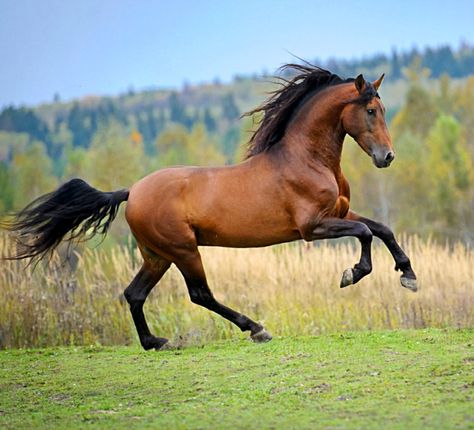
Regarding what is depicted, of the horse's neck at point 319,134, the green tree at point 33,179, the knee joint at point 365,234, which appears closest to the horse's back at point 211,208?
the horse's neck at point 319,134

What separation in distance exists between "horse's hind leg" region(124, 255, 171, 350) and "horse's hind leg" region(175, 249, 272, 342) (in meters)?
0.36

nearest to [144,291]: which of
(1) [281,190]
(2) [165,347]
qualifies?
(2) [165,347]

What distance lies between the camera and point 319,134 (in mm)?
8891

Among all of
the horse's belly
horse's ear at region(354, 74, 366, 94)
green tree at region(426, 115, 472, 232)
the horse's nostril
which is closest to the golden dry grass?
the horse's belly

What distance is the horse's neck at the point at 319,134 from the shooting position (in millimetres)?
8836

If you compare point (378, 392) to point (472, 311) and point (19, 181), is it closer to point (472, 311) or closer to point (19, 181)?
point (472, 311)

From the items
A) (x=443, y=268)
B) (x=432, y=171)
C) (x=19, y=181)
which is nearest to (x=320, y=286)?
(x=443, y=268)

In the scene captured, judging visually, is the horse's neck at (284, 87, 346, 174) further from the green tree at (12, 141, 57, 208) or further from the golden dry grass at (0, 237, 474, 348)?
the green tree at (12, 141, 57, 208)

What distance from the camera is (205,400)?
695 cm

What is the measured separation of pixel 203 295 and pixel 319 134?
1.90 metres

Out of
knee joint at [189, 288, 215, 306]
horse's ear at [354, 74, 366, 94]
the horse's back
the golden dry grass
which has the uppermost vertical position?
horse's ear at [354, 74, 366, 94]

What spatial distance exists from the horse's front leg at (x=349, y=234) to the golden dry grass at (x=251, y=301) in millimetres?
2518

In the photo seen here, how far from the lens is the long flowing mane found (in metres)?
9.05

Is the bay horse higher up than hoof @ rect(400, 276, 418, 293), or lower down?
higher up
